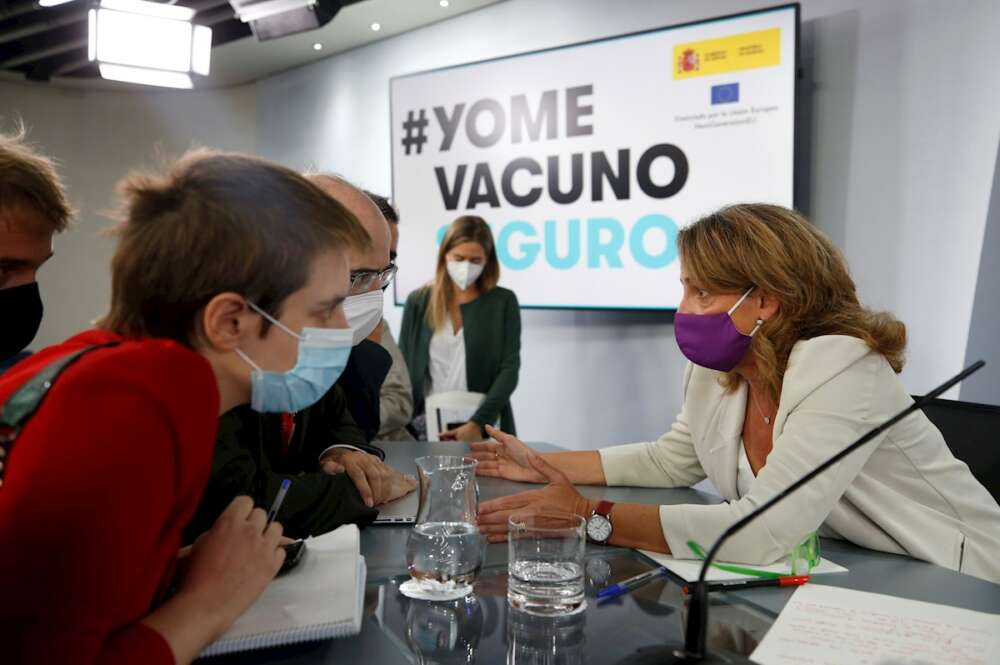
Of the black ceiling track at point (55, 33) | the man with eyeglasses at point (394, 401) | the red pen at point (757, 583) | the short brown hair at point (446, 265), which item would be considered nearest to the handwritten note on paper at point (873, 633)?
the red pen at point (757, 583)

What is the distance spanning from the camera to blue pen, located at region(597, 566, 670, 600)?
122 centimetres

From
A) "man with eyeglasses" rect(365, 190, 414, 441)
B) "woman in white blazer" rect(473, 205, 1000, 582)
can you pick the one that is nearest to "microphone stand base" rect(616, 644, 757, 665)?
"woman in white blazer" rect(473, 205, 1000, 582)

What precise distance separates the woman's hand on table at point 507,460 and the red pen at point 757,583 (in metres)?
0.64

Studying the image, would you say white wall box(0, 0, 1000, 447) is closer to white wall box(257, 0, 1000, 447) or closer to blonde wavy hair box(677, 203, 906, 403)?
white wall box(257, 0, 1000, 447)

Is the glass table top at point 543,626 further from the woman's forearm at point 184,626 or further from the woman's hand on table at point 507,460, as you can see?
the woman's hand on table at point 507,460

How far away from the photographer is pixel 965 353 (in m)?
3.07

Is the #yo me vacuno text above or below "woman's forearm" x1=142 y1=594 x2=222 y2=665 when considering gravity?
above

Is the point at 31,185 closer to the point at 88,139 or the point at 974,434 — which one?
the point at 974,434

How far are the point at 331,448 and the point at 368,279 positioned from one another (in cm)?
39

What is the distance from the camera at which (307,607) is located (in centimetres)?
106

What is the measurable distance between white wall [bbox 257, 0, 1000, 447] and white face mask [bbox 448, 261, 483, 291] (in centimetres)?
→ 98

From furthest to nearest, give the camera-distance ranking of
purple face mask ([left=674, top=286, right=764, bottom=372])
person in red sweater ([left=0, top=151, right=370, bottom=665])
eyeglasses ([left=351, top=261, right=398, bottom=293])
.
Result: eyeglasses ([left=351, top=261, right=398, bottom=293])
purple face mask ([left=674, top=286, right=764, bottom=372])
person in red sweater ([left=0, top=151, right=370, bottom=665])

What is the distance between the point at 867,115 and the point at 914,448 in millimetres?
2256

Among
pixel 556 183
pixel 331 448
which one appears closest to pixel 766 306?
pixel 331 448
